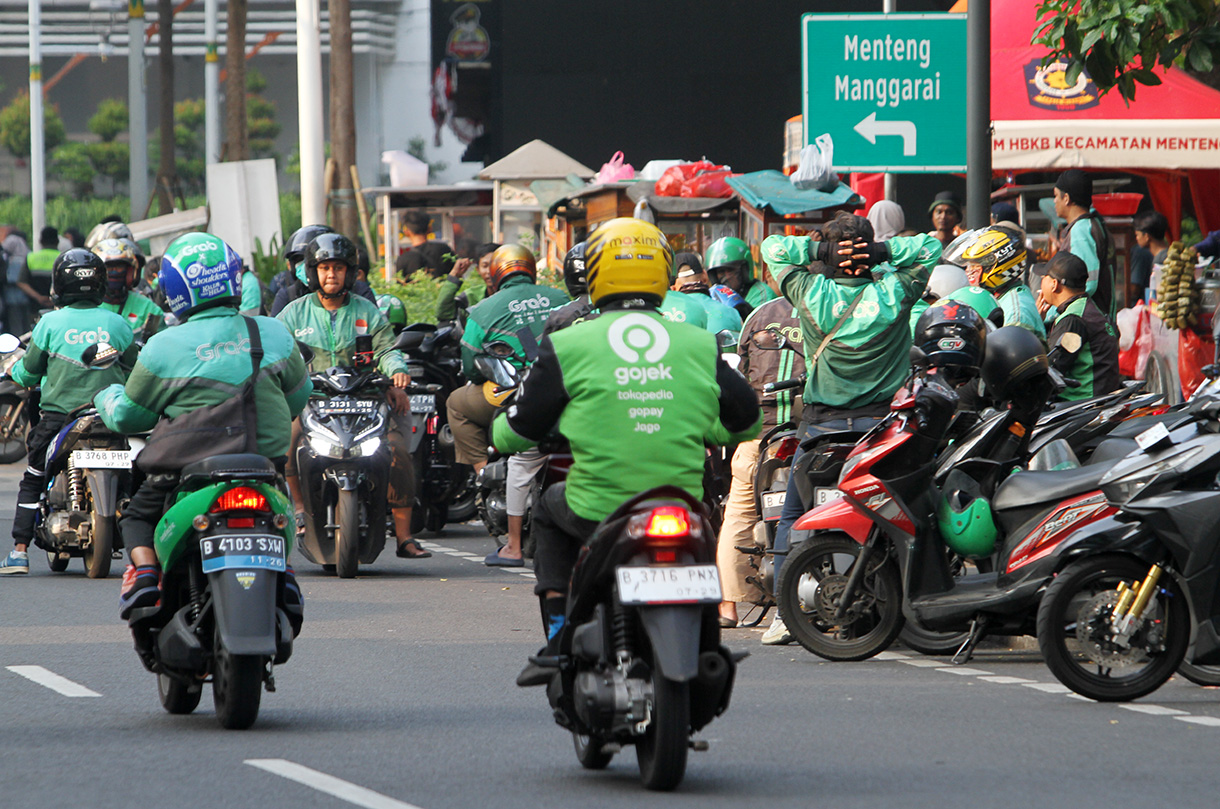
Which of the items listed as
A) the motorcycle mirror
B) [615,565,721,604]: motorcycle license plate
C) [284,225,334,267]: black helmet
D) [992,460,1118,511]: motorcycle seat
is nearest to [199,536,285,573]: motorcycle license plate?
[615,565,721,604]: motorcycle license plate

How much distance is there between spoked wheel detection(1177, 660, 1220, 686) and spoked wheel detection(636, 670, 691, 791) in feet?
10.5

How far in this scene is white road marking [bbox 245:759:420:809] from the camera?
581 cm

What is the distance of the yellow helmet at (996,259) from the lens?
10.1m

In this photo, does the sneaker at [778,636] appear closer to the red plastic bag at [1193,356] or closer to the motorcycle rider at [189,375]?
the motorcycle rider at [189,375]

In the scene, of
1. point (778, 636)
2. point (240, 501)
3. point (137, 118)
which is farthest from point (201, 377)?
point (137, 118)

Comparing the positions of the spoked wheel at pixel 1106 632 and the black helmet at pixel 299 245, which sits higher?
the black helmet at pixel 299 245

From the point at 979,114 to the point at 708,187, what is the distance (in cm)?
634

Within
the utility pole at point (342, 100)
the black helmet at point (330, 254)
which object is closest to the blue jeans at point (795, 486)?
the black helmet at point (330, 254)

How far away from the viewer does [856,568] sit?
28.6 feet

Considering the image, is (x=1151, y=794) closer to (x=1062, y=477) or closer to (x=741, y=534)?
(x=1062, y=477)

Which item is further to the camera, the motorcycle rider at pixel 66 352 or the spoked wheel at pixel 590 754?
the motorcycle rider at pixel 66 352

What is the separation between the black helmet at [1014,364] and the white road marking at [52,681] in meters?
4.09

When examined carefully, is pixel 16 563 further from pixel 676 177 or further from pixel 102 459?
pixel 676 177

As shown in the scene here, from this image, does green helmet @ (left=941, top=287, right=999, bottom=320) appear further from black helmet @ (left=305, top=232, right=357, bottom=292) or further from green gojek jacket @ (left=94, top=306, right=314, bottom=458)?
black helmet @ (left=305, top=232, right=357, bottom=292)
